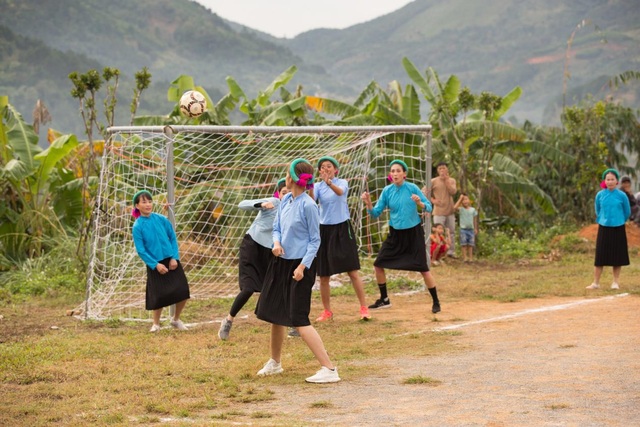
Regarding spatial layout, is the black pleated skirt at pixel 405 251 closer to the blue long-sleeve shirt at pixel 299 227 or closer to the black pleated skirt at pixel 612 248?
the black pleated skirt at pixel 612 248

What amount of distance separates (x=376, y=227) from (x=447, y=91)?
3324 millimetres

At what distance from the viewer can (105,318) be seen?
10523mm

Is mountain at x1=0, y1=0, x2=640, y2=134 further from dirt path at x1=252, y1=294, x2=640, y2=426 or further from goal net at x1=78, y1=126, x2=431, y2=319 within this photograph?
dirt path at x1=252, y1=294, x2=640, y2=426

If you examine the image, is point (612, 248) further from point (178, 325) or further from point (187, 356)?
point (187, 356)

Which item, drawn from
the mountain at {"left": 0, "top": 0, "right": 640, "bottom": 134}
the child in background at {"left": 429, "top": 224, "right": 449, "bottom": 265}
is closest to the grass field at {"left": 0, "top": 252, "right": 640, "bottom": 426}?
the child in background at {"left": 429, "top": 224, "right": 449, "bottom": 265}

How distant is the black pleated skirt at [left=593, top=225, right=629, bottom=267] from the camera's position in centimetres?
1216

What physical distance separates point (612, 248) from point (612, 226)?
289 millimetres

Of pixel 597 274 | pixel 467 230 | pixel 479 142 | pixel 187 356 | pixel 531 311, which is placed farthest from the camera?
pixel 479 142

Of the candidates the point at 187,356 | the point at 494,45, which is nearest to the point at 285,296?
the point at 187,356

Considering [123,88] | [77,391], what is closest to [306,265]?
[77,391]

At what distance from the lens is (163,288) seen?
944cm

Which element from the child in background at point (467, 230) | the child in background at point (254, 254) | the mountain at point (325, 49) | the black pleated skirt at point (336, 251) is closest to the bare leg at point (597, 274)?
the child in background at point (467, 230)

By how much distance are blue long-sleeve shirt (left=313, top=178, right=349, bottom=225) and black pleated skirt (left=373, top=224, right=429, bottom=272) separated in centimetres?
87

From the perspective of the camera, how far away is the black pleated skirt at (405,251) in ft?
35.0
